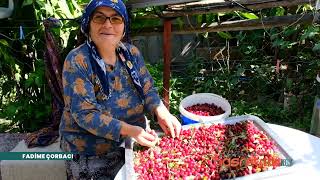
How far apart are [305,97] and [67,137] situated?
2703 mm

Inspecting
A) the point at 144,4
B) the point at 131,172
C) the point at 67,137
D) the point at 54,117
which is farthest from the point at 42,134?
the point at 131,172

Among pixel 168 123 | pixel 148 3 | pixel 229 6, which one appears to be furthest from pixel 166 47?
pixel 168 123

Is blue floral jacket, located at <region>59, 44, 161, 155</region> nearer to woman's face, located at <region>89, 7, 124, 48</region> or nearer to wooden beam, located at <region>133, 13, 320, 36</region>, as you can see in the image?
woman's face, located at <region>89, 7, 124, 48</region>

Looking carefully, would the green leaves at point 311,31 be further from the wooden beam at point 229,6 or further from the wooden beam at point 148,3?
the wooden beam at point 148,3

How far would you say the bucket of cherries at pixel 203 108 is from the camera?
10.1ft

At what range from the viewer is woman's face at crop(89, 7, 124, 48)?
209 centimetres

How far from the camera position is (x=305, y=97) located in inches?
156

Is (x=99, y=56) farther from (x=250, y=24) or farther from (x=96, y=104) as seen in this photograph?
(x=250, y=24)

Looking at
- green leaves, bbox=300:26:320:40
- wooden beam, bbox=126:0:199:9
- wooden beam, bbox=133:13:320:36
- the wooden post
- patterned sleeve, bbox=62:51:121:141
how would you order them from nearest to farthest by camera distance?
patterned sleeve, bbox=62:51:121:141
wooden beam, bbox=126:0:199:9
wooden beam, bbox=133:13:320:36
the wooden post
green leaves, bbox=300:26:320:40

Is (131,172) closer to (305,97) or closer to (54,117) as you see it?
(54,117)

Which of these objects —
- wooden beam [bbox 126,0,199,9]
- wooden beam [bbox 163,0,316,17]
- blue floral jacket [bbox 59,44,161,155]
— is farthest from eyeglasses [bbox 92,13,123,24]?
wooden beam [bbox 163,0,316,17]

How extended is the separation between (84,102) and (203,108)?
61.0 inches

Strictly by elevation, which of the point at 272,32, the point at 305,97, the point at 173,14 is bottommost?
the point at 305,97

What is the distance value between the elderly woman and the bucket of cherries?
0.76 m
